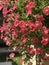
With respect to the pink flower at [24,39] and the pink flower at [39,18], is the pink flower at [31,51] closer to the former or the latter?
the pink flower at [24,39]

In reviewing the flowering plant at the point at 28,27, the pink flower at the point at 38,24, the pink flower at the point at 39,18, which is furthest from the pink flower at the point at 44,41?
the pink flower at the point at 39,18

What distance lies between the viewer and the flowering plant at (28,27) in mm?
3744

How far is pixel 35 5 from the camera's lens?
3965mm

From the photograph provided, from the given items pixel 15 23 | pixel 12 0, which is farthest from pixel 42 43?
pixel 12 0

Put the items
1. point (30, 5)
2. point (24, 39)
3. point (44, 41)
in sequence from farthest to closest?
1. point (24, 39)
2. point (30, 5)
3. point (44, 41)

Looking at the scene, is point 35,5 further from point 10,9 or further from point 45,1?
point 10,9

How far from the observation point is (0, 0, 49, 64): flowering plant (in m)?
3.74

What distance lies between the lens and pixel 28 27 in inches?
151

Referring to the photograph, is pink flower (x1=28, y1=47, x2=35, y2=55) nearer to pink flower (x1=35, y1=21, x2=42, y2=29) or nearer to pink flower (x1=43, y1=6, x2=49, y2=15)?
pink flower (x1=35, y1=21, x2=42, y2=29)

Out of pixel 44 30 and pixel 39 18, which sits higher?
pixel 39 18

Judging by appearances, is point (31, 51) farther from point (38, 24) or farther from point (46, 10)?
point (46, 10)

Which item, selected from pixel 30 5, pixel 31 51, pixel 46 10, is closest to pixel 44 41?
pixel 31 51

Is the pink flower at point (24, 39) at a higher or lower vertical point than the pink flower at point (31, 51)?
higher

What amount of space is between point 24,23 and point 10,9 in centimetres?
53
